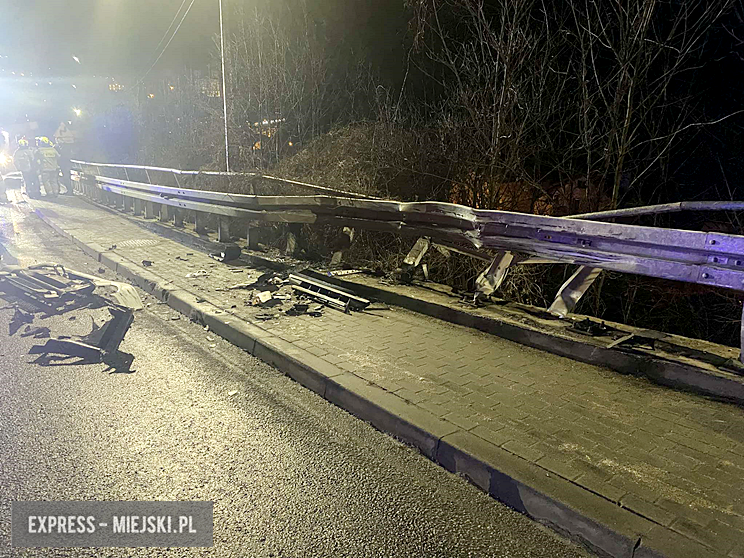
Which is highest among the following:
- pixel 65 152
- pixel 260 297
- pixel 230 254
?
pixel 65 152

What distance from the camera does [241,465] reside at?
3.45 m

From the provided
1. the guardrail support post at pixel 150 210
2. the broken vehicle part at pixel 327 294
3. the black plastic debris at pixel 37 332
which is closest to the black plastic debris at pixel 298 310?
the broken vehicle part at pixel 327 294

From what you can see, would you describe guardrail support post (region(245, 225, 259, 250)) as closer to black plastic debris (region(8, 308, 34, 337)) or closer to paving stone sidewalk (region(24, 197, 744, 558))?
paving stone sidewalk (region(24, 197, 744, 558))

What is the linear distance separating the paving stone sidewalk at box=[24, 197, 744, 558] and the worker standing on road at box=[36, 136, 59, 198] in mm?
22346

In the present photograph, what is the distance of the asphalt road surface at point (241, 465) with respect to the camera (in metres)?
2.77

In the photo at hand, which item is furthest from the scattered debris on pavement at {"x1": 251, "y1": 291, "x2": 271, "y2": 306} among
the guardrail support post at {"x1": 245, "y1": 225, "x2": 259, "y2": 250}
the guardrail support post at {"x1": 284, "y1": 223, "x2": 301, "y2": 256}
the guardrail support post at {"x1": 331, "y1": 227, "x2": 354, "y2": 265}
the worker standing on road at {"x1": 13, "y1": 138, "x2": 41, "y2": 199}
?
the worker standing on road at {"x1": 13, "y1": 138, "x2": 41, "y2": 199}

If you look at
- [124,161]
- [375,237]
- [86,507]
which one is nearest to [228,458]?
[86,507]

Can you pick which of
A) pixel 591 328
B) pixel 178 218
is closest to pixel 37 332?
pixel 591 328

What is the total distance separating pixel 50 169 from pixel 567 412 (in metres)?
26.7

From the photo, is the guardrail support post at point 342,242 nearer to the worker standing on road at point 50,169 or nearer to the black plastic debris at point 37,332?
the black plastic debris at point 37,332

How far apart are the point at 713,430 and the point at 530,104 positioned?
6.08m

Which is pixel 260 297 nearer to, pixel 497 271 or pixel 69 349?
pixel 69 349

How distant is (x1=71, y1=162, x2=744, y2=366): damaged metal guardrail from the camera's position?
13.0 feet

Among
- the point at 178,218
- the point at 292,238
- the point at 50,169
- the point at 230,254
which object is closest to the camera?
the point at 230,254
